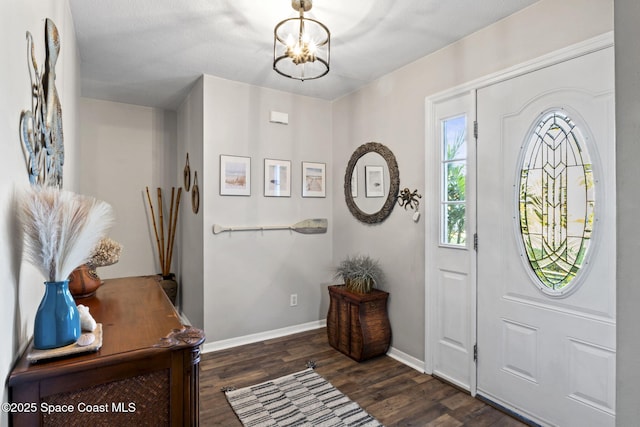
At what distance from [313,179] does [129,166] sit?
2317mm

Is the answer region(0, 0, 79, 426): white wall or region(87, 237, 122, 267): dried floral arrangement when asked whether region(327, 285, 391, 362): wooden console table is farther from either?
region(0, 0, 79, 426): white wall

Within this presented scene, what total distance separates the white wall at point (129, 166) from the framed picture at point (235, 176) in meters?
1.30

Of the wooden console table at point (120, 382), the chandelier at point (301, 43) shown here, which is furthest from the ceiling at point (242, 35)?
the wooden console table at point (120, 382)

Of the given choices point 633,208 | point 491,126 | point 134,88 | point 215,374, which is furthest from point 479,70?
point 134,88

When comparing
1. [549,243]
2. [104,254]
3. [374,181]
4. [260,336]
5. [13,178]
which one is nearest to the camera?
[13,178]

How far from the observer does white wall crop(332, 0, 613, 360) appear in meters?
1.95

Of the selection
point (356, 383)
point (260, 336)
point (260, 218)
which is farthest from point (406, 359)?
point (260, 218)

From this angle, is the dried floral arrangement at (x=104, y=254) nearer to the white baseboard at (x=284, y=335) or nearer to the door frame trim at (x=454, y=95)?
the white baseboard at (x=284, y=335)

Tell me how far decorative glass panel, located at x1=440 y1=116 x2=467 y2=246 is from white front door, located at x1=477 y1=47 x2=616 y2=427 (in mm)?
159

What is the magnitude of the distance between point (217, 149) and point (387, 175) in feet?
5.40

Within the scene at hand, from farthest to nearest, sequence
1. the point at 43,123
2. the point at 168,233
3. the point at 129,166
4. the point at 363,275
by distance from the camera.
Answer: the point at 168,233 < the point at 129,166 < the point at 363,275 < the point at 43,123

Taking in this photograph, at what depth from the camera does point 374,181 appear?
129 inches

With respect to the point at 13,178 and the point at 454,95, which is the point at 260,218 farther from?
the point at 13,178

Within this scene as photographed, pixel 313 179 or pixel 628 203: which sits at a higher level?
pixel 313 179
